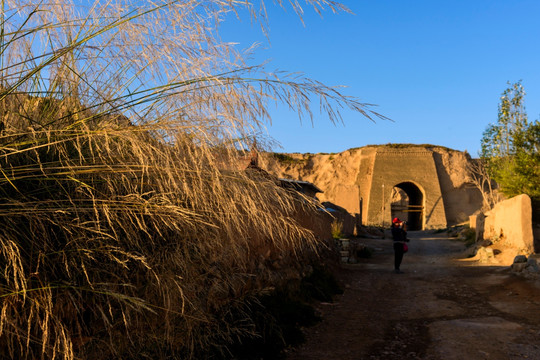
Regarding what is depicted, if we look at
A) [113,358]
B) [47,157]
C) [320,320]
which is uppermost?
[47,157]

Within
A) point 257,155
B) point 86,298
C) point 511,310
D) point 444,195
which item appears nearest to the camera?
point 86,298

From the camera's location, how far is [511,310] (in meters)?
5.39

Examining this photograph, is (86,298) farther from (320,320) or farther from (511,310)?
(511,310)

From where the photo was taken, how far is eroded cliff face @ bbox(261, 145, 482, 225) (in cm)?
3028

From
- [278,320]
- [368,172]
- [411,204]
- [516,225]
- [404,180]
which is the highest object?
[368,172]

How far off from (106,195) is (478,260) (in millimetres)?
10610

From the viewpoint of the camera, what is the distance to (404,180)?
30.1m

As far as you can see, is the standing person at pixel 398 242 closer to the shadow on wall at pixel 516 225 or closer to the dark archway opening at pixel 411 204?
the shadow on wall at pixel 516 225

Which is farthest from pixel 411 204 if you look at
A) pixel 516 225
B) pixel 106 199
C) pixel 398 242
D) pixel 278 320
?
pixel 106 199

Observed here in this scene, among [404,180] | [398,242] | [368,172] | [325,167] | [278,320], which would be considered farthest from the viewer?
[325,167]

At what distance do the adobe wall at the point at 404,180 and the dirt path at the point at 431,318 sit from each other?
20.4 metres

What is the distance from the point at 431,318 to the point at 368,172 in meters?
27.0

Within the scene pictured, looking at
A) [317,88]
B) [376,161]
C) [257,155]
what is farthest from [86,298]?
[376,161]

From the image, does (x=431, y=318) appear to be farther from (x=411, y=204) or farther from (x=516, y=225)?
(x=411, y=204)
